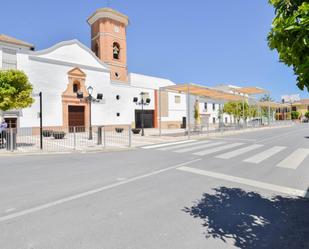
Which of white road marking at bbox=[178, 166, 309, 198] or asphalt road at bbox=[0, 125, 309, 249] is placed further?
white road marking at bbox=[178, 166, 309, 198]

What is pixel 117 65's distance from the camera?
95.7 feet

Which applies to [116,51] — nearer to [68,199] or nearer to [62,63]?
[62,63]

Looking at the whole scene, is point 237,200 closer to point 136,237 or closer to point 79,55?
point 136,237

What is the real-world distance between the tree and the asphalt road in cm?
229

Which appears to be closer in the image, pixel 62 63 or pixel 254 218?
pixel 254 218

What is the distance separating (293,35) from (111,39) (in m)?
28.9

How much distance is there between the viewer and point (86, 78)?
25141 millimetres

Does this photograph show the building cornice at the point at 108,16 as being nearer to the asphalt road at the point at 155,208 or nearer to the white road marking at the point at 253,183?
the asphalt road at the point at 155,208

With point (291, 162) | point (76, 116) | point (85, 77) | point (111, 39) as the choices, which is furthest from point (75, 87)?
point (291, 162)

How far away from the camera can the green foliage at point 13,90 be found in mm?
Answer: 11070

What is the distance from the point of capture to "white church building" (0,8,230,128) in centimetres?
2038

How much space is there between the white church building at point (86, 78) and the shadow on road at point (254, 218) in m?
20.7

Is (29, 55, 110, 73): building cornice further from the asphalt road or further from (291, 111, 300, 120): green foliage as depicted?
Answer: (291, 111, 300, 120): green foliage

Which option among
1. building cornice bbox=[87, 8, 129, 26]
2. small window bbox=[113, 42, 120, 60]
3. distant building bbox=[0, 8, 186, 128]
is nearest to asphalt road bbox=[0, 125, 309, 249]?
distant building bbox=[0, 8, 186, 128]
